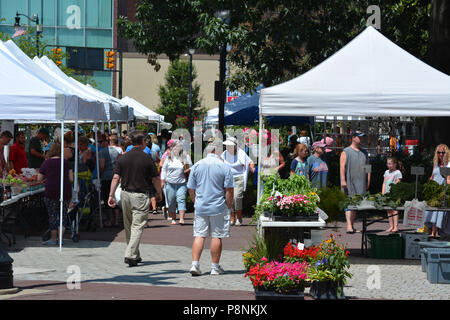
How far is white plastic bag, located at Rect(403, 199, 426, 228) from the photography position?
1288 centimetres

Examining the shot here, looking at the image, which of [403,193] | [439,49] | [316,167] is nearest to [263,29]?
[439,49]

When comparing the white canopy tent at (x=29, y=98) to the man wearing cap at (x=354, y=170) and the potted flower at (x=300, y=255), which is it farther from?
the man wearing cap at (x=354, y=170)

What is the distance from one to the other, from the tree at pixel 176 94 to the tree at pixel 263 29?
5129 cm

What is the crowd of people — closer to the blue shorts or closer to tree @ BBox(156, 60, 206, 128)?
the blue shorts

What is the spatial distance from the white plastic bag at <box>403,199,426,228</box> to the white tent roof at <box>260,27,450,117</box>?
1.47 meters

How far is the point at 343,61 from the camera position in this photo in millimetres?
13289

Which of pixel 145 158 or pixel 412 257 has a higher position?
pixel 145 158

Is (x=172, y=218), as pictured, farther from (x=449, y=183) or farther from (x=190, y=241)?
(x=449, y=183)

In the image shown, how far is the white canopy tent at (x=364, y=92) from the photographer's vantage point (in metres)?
12.3

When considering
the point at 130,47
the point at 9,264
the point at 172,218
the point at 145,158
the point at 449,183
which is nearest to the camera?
the point at 9,264

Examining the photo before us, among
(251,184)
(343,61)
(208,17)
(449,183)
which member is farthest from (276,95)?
(208,17)

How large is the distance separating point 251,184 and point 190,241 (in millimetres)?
5199

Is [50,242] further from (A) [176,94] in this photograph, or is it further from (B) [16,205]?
(A) [176,94]

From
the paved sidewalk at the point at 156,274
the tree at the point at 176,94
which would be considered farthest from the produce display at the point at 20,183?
the tree at the point at 176,94
